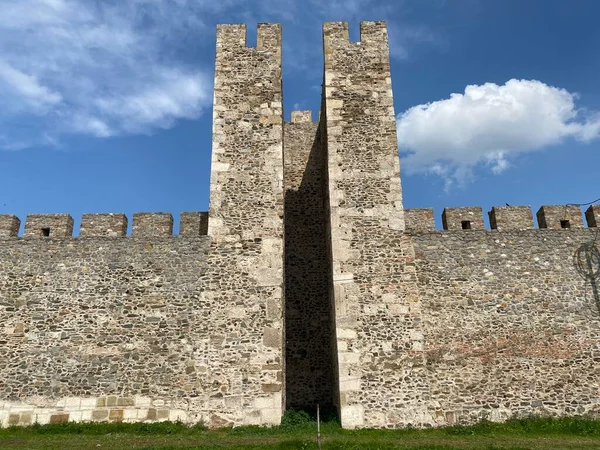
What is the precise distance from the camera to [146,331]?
10430mm

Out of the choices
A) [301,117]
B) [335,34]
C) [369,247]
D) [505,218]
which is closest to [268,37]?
[335,34]

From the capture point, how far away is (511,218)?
39.3 feet

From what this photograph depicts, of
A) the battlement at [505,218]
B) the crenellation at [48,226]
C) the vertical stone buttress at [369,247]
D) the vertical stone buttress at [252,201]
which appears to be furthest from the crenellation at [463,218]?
the crenellation at [48,226]

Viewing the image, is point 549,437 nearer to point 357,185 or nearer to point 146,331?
point 357,185

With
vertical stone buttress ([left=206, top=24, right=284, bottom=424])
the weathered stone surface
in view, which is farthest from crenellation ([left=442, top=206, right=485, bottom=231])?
Result: vertical stone buttress ([left=206, top=24, right=284, bottom=424])

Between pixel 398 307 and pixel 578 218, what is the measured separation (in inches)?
215

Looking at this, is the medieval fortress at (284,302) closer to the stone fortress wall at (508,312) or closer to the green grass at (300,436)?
the stone fortress wall at (508,312)

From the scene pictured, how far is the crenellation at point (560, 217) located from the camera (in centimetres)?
1195

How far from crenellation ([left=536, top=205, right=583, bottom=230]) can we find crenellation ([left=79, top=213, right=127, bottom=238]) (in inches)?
414

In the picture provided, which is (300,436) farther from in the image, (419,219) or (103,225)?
(103,225)

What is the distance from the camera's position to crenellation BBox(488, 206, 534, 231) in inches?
468

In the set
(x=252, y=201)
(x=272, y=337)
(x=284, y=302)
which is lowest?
(x=272, y=337)

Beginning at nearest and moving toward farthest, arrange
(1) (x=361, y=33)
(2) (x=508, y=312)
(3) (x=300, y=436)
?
(3) (x=300, y=436) → (2) (x=508, y=312) → (1) (x=361, y=33)

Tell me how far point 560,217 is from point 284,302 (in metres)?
7.28
